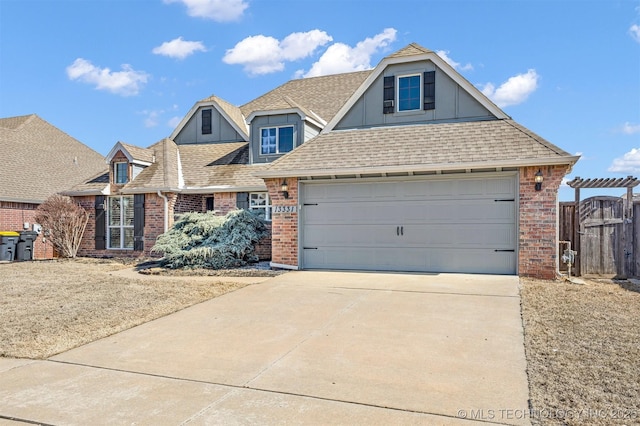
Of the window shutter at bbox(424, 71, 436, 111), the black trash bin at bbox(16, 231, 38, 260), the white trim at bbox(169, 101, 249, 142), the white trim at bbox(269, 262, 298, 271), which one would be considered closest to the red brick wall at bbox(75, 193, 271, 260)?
the black trash bin at bbox(16, 231, 38, 260)

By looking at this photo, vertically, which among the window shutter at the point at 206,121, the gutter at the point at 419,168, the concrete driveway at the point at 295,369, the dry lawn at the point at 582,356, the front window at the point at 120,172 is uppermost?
the window shutter at the point at 206,121

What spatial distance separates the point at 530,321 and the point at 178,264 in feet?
31.0

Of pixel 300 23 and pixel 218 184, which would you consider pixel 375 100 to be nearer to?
pixel 300 23

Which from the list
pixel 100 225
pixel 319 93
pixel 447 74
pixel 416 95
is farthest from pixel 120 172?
pixel 447 74

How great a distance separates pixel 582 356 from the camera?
15.0ft

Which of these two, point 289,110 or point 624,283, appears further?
point 289,110

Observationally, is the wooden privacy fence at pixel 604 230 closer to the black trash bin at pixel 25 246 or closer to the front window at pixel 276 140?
the front window at pixel 276 140

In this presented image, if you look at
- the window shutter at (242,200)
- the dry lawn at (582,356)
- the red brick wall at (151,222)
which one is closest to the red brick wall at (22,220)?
the red brick wall at (151,222)

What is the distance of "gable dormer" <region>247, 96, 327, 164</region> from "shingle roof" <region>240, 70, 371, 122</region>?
7.63ft

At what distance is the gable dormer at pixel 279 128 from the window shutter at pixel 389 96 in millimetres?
3830

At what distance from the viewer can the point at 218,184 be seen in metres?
15.5

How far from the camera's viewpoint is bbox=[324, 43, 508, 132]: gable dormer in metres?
11.5

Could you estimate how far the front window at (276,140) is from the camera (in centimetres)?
1559

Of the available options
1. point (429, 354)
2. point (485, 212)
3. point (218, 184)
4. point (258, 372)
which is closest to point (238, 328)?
point (258, 372)
